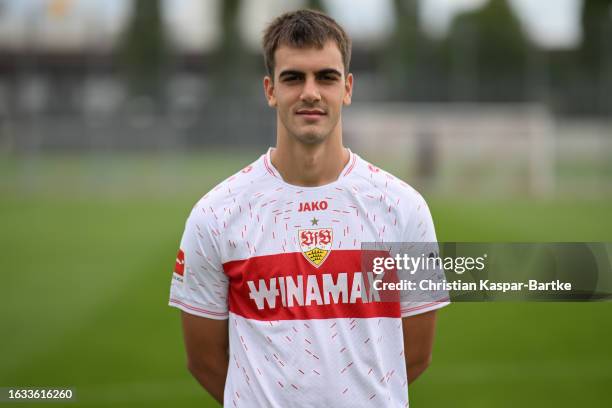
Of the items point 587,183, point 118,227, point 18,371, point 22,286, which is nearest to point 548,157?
point 587,183

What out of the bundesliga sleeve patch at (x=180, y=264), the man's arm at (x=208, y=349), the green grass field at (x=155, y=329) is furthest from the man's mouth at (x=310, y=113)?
the green grass field at (x=155, y=329)

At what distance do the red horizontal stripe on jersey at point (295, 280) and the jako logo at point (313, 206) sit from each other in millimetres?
153

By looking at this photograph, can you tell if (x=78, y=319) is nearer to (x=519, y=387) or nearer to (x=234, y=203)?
(x=519, y=387)

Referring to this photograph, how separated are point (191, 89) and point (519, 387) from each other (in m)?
42.1

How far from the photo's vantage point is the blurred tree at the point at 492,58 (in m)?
29.9

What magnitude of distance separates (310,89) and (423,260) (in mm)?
702

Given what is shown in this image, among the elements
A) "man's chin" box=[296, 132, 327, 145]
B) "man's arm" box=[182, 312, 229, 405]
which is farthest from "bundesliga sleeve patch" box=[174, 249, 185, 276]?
"man's chin" box=[296, 132, 327, 145]

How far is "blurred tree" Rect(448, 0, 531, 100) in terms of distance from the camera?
2991 centimetres

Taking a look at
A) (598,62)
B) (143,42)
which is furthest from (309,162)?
(143,42)

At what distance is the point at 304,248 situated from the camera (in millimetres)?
2465

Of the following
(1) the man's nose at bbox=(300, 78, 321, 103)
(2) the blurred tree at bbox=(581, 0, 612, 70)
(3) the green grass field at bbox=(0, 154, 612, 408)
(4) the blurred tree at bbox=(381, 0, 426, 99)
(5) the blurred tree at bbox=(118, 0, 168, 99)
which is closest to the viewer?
(1) the man's nose at bbox=(300, 78, 321, 103)

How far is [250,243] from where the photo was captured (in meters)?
2.46

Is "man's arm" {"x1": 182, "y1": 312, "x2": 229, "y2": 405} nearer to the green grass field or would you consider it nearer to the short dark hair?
the short dark hair

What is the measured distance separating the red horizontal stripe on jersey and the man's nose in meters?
0.51
